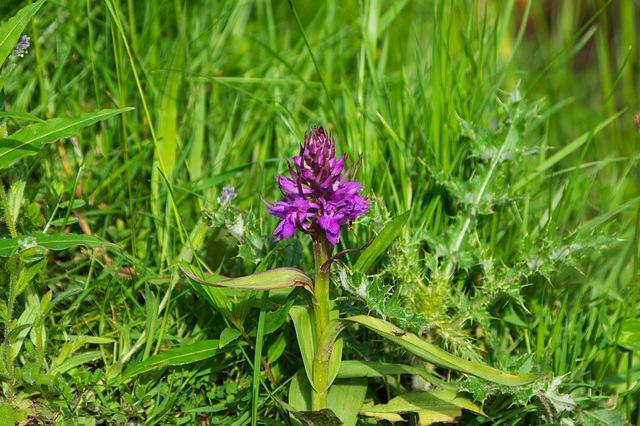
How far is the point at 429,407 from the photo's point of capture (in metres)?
1.73

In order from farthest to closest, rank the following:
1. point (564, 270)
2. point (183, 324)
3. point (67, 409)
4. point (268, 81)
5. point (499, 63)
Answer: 1. point (499, 63)
2. point (268, 81)
3. point (564, 270)
4. point (183, 324)
5. point (67, 409)

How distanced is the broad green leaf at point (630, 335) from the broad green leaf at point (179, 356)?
1.49 metres

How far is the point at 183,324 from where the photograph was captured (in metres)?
2.02

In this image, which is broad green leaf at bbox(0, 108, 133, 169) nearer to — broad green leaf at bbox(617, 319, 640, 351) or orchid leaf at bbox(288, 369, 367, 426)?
orchid leaf at bbox(288, 369, 367, 426)

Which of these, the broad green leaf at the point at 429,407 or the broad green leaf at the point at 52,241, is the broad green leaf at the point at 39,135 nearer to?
the broad green leaf at the point at 52,241

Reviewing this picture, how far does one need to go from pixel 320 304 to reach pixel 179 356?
0.53m

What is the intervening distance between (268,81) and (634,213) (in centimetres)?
203

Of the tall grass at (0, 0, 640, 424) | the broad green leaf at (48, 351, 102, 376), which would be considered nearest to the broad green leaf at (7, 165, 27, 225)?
the tall grass at (0, 0, 640, 424)

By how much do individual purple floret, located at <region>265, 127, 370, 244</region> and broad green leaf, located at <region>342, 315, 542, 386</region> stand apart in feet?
0.92

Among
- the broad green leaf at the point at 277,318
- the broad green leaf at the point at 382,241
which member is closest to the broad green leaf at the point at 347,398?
the broad green leaf at the point at 277,318

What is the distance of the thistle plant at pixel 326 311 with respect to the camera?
4.78 feet

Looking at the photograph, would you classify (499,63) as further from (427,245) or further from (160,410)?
(160,410)

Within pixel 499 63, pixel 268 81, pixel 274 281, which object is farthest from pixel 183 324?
pixel 499 63

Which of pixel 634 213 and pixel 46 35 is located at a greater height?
pixel 46 35
